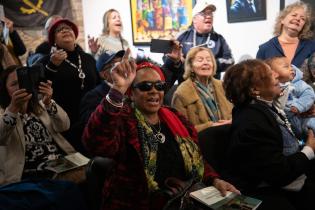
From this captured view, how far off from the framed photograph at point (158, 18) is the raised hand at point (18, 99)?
2.90m

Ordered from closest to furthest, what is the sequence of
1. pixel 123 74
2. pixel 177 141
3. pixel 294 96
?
pixel 123 74, pixel 177 141, pixel 294 96

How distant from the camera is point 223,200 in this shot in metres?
1.36

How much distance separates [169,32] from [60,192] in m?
3.42

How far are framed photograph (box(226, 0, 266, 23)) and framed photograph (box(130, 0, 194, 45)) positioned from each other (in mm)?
602

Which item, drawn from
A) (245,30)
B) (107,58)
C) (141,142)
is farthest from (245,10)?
(141,142)

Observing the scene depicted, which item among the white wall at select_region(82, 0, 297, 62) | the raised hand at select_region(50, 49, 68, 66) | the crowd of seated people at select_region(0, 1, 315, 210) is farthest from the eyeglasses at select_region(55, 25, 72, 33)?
the white wall at select_region(82, 0, 297, 62)

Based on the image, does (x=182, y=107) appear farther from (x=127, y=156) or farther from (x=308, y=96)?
(x=127, y=156)

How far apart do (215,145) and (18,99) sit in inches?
43.3

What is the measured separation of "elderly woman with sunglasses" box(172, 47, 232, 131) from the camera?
2424 mm

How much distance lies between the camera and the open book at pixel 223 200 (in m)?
1.30

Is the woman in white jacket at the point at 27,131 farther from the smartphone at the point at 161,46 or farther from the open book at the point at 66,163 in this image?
the smartphone at the point at 161,46

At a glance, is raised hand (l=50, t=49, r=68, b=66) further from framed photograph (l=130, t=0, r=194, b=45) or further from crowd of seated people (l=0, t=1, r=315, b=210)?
framed photograph (l=130, t=0, r=194, b=45)

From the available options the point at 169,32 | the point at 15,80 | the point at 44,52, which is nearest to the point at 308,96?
the point at 15,80

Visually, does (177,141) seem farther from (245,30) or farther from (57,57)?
(245,30)
